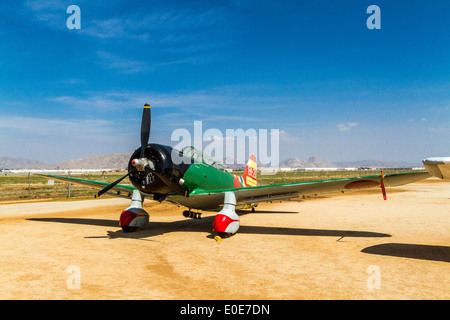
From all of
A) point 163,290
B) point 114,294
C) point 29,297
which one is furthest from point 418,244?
point 29,297

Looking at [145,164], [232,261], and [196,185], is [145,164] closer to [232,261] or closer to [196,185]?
[196,185]

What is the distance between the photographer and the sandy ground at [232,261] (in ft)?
16.7

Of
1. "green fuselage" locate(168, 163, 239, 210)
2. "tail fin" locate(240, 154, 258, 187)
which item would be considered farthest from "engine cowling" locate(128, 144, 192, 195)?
"tail fin" locate(240, 154, 258, 187)

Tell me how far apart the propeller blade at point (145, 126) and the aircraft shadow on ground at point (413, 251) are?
7.27 metres

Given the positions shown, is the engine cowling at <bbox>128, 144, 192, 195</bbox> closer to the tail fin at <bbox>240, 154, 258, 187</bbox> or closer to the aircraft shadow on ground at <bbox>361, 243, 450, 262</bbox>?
the aircraft shadow on ground at <bbox>361, 243, 450, 262</bbox>

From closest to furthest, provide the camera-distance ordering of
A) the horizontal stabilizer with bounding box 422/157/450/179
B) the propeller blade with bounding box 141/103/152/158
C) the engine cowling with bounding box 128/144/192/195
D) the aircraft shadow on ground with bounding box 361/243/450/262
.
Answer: the horizontal stabilizer with bounding box 422/157/450/179, the aircraft shadow on ground with bounding box 361/243/450/262, the engine cowling with bounding box 128/144/192/195, the propeller blade with bounding box 141/103/152/158

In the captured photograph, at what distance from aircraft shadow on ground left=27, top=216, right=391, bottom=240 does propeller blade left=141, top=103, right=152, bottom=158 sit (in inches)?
127

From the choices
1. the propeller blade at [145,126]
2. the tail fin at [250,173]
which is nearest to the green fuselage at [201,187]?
the propeller blade at [145,126]

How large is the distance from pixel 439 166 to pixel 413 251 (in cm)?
338

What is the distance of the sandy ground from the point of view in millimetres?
5090

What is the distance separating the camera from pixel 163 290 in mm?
5133

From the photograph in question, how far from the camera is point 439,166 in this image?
5.43 metres

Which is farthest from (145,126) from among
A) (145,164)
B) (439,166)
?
(439,166)
